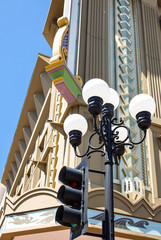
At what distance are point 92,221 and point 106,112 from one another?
253 cm

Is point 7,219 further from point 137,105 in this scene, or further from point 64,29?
point 64,29

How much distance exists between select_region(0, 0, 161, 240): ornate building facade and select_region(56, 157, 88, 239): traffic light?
2942mm

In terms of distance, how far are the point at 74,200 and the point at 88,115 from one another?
4910 millimetres

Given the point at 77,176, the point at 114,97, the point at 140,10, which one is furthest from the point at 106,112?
the point at 140,10

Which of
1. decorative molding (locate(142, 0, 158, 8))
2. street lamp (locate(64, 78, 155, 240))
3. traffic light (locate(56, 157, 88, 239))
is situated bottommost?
traffic light (locate(56, 157, 88, 239))

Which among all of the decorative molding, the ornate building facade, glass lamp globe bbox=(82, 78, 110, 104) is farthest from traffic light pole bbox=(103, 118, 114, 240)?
the decorative molding

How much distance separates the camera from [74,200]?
12.3 feet

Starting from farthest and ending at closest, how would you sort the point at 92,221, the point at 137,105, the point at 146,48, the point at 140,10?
the point at 140,10 → the point at 146,48 → the point at 92,221 → the point at 137,105

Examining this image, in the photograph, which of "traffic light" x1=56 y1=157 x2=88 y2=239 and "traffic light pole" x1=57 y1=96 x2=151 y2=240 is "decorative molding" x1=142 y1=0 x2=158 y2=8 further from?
"traffic light" x1=56 y1=157 x2=88 y2=239

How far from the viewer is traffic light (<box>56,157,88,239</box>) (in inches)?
142

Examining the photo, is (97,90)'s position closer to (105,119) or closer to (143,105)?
(105,119)

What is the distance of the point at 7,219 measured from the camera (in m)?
7.28

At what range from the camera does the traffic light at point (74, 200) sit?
11.8ft

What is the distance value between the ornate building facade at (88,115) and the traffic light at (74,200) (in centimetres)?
294
